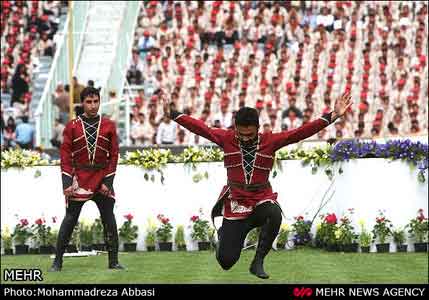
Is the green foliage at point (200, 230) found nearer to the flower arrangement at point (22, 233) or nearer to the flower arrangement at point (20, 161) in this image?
the flower arrangement at point (22, 233)

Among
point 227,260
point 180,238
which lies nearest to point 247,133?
point 227,260

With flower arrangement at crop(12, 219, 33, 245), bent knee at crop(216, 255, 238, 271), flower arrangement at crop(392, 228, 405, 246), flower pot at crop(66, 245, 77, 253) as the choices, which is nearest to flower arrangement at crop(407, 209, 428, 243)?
flower arrangement at crop(392, 228, 405, 246)

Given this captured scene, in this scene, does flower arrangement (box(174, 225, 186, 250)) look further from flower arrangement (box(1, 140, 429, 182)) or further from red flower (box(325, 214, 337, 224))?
red flower (box(325, 214, 337, 224))

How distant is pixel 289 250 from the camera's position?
66.8ft

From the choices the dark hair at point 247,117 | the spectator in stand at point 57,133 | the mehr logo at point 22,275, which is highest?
the spectator in stand at point 57,133

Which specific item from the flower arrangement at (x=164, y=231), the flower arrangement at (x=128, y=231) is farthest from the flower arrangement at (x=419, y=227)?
the flower arrangement at (x=128, y=231)

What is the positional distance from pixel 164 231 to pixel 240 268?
10.7ft

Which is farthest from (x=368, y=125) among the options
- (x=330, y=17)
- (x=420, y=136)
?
(x=420, y=136)

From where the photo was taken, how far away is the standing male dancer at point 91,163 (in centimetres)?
1716

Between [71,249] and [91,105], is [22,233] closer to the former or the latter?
[71,249]

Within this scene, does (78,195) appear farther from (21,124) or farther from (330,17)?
(330,17)

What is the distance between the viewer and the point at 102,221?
56.9 ft

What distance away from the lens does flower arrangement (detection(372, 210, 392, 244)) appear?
20203mm

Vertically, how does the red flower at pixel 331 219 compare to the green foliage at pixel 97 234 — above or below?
above
